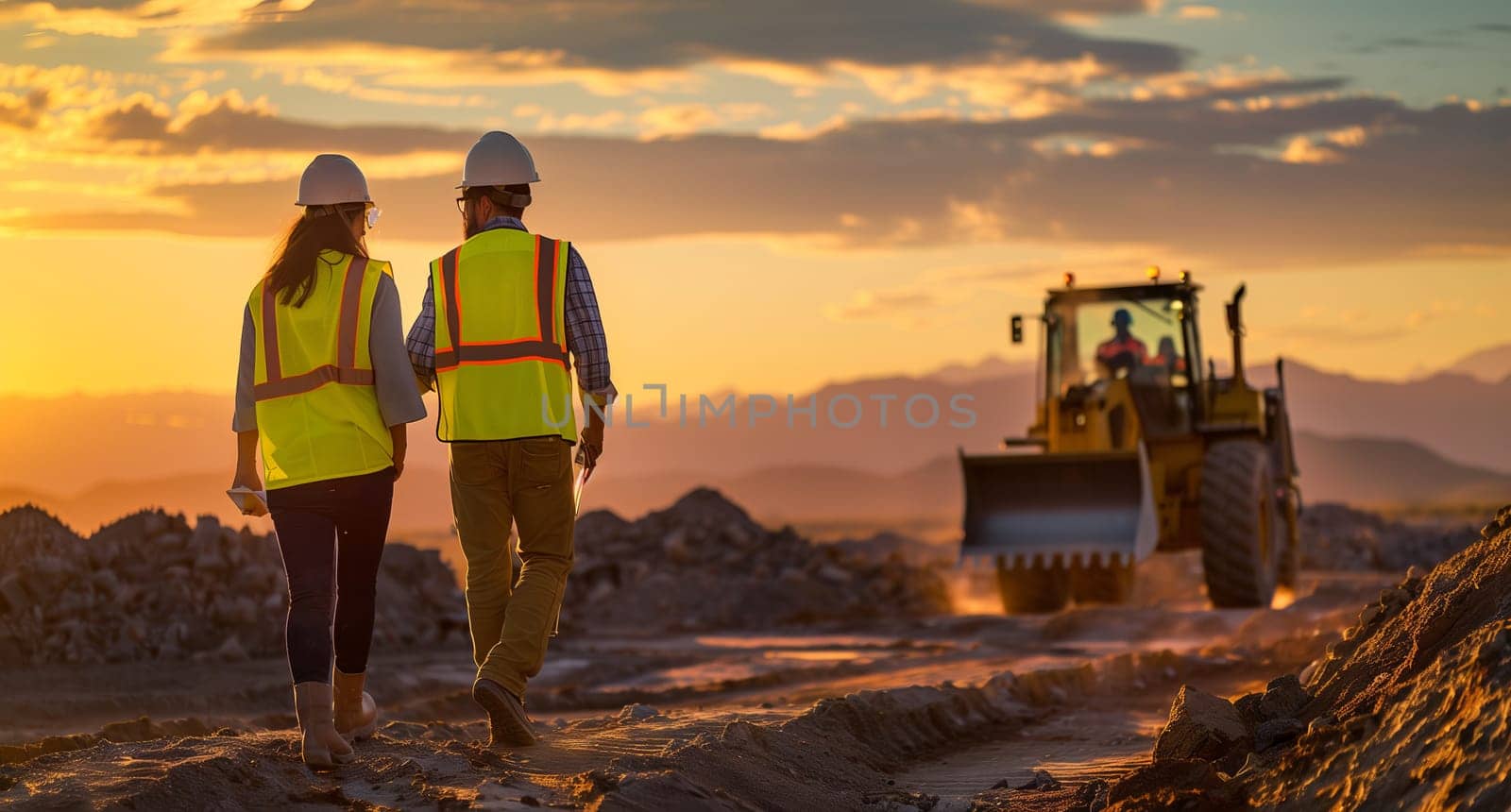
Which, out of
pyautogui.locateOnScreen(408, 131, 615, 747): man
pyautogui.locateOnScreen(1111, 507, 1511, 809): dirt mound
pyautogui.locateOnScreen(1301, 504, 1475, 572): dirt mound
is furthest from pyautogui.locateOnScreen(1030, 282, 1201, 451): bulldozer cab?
pyautogui.locateOnScreen(1301, 504, 1475, 572): dirt mound

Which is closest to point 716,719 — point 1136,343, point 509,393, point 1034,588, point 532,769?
point 532,769

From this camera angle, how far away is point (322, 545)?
18.5 feet

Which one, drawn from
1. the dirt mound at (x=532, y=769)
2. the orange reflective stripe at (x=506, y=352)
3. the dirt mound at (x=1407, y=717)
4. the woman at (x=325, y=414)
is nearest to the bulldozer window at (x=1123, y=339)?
the dirt mound at (x=532, y=769)

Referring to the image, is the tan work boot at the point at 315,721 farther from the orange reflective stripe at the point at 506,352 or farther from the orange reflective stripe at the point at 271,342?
the orange reflective stripe at the point at 506,352

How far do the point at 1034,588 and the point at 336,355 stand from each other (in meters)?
13.2

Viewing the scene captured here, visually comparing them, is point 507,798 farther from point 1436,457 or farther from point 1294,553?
point 1436,457

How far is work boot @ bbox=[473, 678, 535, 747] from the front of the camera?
595 cm

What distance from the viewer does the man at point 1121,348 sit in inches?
646

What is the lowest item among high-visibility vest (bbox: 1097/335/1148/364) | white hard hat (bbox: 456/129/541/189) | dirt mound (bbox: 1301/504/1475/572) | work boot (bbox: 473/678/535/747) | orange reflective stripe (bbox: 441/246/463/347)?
dirt mound (bbox: 1301/504/1475/572)

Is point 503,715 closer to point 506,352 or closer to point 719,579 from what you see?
point 506,352

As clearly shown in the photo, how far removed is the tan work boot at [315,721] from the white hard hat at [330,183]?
160 cm

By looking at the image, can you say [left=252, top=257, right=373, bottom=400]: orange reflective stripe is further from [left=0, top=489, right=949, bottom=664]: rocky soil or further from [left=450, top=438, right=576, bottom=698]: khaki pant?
[left=0, top=489, right=949, bottom=664]: rocky soil

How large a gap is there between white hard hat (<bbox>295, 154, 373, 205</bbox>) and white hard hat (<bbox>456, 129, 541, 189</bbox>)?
18.4 inches

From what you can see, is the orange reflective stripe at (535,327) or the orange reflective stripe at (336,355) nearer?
the orange reflective stripe at (336,355)
